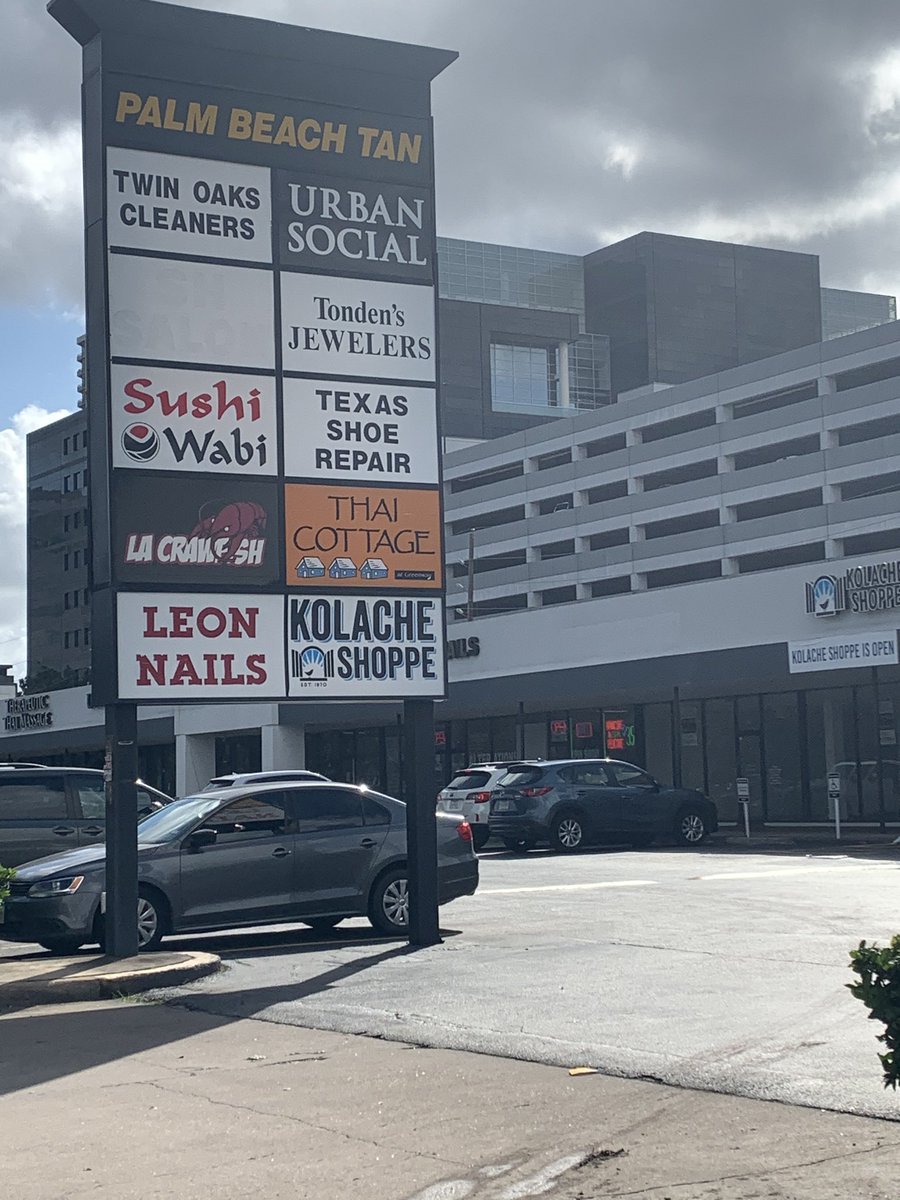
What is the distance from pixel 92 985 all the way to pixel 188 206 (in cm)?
666

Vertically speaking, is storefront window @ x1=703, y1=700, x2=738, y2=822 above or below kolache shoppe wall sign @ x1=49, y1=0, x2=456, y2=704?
below

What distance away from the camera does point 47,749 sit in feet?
215

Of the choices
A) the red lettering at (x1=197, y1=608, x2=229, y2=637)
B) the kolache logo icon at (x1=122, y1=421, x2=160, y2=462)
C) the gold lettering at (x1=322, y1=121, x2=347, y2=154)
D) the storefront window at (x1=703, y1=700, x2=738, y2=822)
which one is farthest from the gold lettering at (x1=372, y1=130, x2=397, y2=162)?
the storefront window at (x1=703, y1=700, x2=738, y2=822)

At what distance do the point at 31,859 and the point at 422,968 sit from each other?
6.87 metres

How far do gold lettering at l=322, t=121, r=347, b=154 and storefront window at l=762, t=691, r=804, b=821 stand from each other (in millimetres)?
25478

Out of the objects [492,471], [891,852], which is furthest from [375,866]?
[492,471]

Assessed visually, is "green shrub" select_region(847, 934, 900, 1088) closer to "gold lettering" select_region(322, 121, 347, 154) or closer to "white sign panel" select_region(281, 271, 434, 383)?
"white sign panel" select_region(281, 271, 434, 383)

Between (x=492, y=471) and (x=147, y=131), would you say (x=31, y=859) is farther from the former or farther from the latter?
(x=492, y=471)

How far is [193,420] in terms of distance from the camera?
13.7 meters

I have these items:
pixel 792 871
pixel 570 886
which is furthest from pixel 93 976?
pixel 792 871

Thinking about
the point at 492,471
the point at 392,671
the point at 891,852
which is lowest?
the point at 891,852

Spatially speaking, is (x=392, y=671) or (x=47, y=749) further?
(x=47, y=749)

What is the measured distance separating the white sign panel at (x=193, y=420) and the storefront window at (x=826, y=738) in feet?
82.8

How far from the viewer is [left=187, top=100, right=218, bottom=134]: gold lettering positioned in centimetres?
1410
